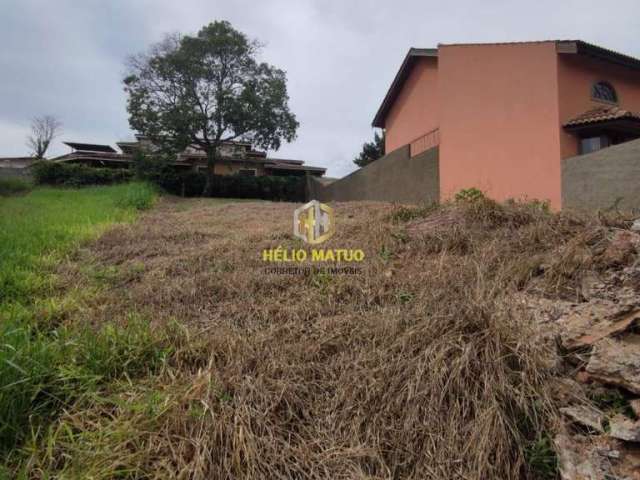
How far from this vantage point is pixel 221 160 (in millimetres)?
17094

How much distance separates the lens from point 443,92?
877cm

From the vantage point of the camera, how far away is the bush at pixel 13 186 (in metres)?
14.5

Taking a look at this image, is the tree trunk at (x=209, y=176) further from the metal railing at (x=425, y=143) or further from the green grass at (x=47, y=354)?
the green grass at (x=47, y=354)

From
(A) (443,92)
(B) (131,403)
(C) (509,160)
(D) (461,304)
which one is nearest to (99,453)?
(B) (131,403)

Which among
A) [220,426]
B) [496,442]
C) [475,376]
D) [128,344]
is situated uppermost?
[128,344]

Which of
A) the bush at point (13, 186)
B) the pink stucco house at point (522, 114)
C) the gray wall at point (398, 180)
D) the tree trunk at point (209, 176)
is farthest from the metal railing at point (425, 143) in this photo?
the bush at point (13, 186)

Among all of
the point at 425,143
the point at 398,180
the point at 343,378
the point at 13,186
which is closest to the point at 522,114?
the point at 425,143

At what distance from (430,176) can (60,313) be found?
25.3 ft

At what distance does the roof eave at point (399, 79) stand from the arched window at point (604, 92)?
13.2 ft

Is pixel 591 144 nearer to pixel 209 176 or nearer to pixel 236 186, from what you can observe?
pixel 236 186

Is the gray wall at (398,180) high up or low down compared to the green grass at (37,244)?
up

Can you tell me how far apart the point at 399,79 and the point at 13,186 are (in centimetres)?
1666

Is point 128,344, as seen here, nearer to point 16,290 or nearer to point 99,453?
point 99,453

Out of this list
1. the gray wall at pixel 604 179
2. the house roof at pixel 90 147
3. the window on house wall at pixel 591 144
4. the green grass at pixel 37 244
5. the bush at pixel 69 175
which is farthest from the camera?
the house roof at pixel 90 147
